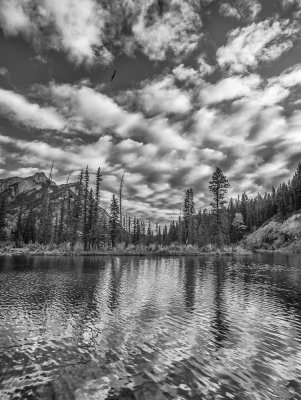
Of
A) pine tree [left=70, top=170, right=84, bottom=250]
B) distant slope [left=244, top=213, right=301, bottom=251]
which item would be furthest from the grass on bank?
distant slope [left=244, top=213, right=301, bottom=251]

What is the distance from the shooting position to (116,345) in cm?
847

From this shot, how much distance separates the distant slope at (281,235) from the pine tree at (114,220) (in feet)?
134

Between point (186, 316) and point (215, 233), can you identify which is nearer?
point (186, 316)

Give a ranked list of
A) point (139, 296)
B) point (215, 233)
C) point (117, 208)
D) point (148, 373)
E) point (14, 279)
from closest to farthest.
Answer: point (148, 373)
point (139, 296)
point (14, 279)
point (215, 233)
point (117, 208)

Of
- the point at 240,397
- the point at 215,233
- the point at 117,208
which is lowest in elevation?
the point at 240,397

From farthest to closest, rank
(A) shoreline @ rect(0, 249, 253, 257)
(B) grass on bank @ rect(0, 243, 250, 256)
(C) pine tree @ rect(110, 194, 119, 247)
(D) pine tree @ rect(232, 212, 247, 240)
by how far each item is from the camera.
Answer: (D) pine tree @ rect(232, 212, 247, 240) → (C) pine tree @ rect(110, 194, 119, 247) → (B) grass on bank @ rect(0, 243, 250, 256) → (A) shoreline @ rect(0, 249, 253, 257)

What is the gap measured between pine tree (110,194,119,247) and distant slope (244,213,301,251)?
4082 cm

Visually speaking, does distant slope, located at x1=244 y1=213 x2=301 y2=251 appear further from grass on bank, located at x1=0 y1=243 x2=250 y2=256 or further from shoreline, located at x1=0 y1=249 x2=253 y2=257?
shoreline, located at x1=0 y1=249 x2=253 y2=257

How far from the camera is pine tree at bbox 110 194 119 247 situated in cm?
5994

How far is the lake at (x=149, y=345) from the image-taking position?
6.09 metres

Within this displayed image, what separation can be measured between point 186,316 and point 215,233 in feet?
150

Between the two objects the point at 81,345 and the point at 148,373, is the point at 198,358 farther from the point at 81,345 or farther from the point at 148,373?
the point at 81,345

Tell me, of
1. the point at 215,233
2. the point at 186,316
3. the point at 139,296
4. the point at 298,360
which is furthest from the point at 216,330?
the point at 215,233

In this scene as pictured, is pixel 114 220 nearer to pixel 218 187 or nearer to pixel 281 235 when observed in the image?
pixel 218 187
